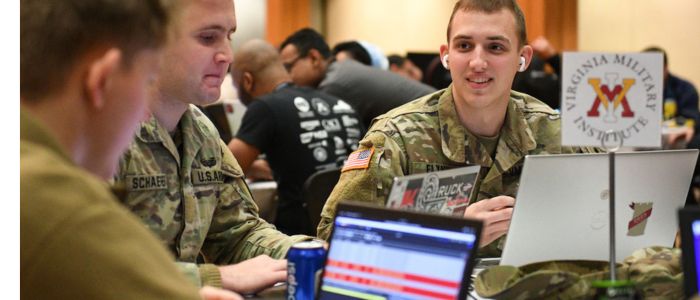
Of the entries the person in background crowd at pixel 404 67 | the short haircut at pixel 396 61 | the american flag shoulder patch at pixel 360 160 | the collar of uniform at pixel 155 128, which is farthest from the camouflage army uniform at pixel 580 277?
the short haircut at pixel 396 61

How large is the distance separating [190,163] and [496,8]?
39.4 inches

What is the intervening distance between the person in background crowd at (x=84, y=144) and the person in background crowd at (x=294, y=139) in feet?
9.83

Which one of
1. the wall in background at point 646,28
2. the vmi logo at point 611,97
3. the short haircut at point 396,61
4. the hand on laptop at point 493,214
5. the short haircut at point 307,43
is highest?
the wall in background at point 646,28

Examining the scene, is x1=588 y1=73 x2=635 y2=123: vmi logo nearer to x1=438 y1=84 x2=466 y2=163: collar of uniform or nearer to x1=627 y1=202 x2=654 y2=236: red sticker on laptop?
x1=627 y1=202 x2=654 y2=236: red sticker on laptop

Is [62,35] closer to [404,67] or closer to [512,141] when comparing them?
[512,141]

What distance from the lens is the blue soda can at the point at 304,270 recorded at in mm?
1664

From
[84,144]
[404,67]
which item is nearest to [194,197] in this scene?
[84,144]

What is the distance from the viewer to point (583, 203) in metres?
1.93

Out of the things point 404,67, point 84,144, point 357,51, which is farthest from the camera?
point 404,67

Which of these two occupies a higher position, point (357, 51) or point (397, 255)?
point (357, 51)

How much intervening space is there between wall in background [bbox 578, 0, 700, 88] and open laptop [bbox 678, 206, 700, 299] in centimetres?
806

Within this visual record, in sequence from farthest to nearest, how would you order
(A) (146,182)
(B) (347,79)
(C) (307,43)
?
(C) (307,43)
(B) (347,79)
(A) (146,182)

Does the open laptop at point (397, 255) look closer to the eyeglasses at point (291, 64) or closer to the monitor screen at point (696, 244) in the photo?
the monitor screen at point (696, 244)

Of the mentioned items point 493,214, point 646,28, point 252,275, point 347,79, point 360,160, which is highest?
point 646,28
